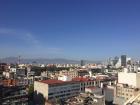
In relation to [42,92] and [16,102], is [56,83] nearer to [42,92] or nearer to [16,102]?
[42,92]

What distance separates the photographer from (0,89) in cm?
2838

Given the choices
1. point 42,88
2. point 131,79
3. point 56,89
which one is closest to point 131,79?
point 131,79

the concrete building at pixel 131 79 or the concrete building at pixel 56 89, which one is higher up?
the concrete building at pixel 131 79

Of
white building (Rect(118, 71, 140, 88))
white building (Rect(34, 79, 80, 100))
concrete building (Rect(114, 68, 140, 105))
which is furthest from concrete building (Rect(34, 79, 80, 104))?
white building (Rect(118, 71, 140, 88))

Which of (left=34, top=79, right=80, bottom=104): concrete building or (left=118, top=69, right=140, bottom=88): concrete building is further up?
(left=118, top=69, right=140, bottom=88): concrete building

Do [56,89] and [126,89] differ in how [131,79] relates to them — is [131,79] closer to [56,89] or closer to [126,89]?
[126,89]

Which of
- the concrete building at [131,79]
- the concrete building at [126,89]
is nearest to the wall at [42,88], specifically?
the concrete building at [126,89]

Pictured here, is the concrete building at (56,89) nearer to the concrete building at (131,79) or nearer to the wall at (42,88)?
the wall at (42,88)

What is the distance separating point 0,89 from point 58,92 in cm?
758

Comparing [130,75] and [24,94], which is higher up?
[130,75]

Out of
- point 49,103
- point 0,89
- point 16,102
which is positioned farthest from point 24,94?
point 49,103

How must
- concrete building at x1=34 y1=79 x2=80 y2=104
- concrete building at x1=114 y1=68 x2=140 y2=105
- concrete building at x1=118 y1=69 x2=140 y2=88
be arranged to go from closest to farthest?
concrete building at x1=114 y1=68 x2=140 y2=105, concrete building at x1=34 y1=79 x2=80 y2=104, concrete building at x1=118 y1=69 x2=140 y2=88

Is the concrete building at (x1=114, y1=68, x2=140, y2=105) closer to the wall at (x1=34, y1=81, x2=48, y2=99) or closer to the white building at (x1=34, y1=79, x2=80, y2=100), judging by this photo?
the white building at (x1=34, y1=79, x2=80, y2=100)

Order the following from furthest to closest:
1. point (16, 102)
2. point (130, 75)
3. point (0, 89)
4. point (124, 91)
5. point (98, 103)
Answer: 1. point (130, 75)
2. point (0, 89)
3. point (124, 91)
4. point (16, 102)
5. point (98, 103)
